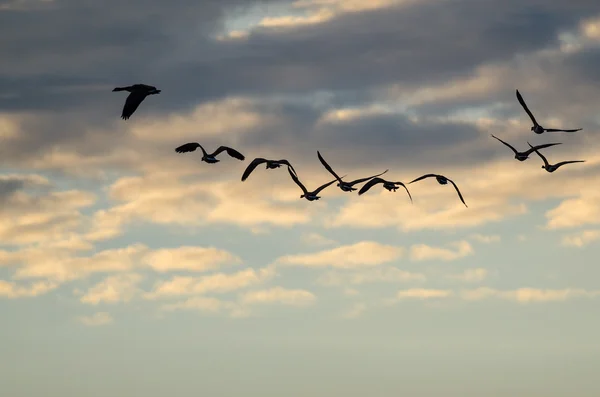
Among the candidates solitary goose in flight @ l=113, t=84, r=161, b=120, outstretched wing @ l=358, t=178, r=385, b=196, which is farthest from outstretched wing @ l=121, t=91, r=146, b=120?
outstretched wing @ l=358, t=178, r=385, b=196

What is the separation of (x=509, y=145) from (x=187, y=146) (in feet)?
112

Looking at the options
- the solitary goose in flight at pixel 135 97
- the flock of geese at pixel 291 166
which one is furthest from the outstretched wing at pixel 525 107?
the solitary goose in flight at pixel 135 97

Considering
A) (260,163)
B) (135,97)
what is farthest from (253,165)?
(135,97)

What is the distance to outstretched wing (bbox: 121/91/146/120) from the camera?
134 metres

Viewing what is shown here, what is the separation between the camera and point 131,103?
134m

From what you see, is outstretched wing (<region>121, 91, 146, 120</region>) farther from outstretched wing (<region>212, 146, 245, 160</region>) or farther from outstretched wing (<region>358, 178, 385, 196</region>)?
outstretched wing (<region>358, 178, 385, 196</region>)

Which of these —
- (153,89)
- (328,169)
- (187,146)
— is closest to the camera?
(153,89)

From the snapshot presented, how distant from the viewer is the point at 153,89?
13238 centimetres

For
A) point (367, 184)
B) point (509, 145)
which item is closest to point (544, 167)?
point (509, 145)

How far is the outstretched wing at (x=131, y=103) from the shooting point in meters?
134

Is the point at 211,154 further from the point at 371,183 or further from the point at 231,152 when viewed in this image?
the point at 371,183

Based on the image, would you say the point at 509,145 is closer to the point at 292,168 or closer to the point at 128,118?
the point at 292,168

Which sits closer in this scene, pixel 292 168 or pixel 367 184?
pixel 292 168

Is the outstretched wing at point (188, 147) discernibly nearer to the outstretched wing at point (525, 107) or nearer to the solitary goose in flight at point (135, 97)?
the solitary goose in flight at point (135, 97)
